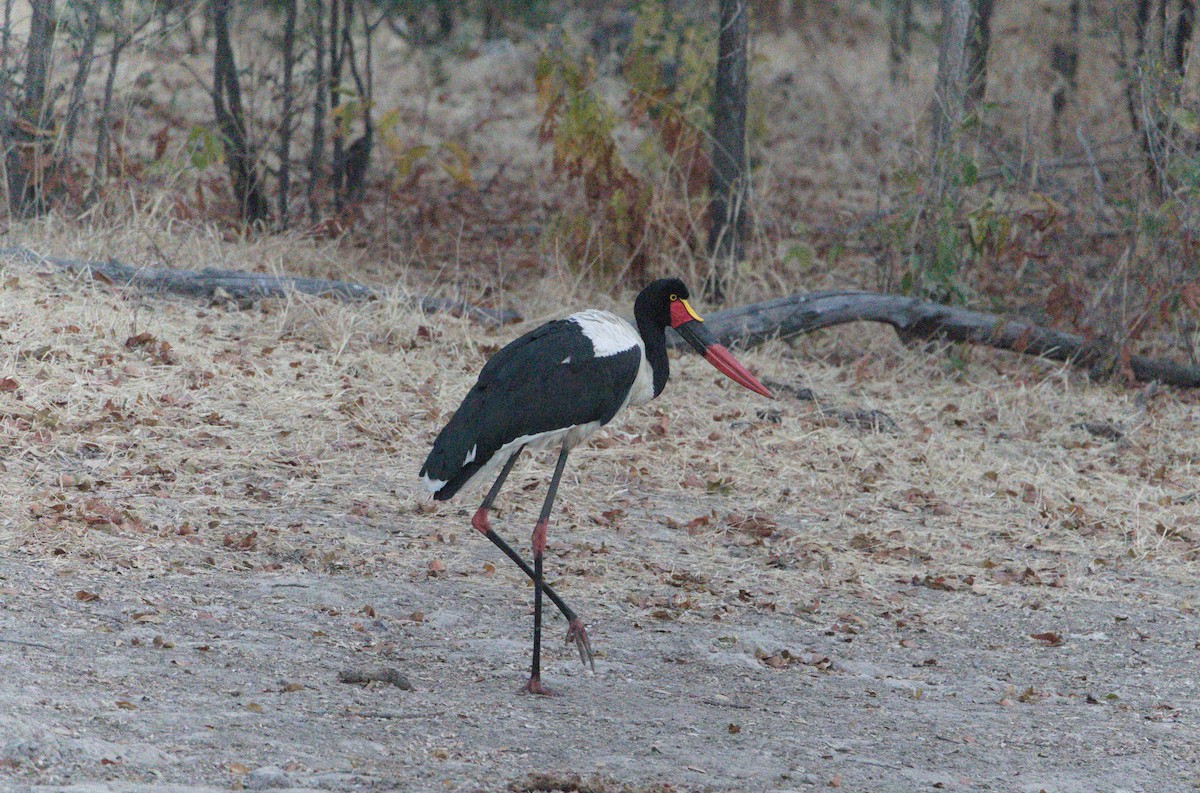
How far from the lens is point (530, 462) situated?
612 centimetres

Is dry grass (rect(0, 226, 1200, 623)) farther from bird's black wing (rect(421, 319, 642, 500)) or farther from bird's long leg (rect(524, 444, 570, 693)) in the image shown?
bird's black wing (rect(421, 319, 642, 500))

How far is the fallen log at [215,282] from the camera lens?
23.7 feet

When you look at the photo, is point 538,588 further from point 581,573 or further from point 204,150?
point 204,150

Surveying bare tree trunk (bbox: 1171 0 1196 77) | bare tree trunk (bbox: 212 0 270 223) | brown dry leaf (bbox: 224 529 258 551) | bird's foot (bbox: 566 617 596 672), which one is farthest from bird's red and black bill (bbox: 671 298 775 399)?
bare tree trunk (bbox: 1171 0 1196 77)

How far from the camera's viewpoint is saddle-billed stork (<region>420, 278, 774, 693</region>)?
4113 millimetres

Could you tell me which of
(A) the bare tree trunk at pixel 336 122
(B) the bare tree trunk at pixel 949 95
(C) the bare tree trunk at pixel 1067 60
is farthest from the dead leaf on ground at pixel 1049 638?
(C) the bare tree trunk at pixel 1067 60

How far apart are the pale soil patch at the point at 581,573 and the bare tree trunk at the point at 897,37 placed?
6.59 meters

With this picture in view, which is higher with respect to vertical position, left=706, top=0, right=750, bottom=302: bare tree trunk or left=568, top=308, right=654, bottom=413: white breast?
left=706, top=0, right=750, bottom=302: bare tree trunk

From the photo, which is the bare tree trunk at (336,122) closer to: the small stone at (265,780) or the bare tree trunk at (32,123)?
the bare tree trunk at (32,123)

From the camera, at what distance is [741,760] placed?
11.9 feet

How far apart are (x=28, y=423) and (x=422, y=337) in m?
2.29

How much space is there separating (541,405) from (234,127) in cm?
589

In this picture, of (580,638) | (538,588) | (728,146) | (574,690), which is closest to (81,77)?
(728,146)

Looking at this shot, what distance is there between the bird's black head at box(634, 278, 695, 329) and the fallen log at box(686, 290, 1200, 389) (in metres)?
3.15
